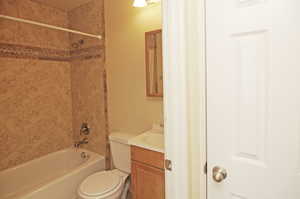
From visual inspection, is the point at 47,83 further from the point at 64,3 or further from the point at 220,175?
the point at 220,175

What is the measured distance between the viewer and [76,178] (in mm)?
1834

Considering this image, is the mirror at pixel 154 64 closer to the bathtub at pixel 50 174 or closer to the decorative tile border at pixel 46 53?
the decorative tile border at pixel 46 53

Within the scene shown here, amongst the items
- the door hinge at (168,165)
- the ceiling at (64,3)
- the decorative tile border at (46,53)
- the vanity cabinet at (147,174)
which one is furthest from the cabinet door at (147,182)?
the ceiling at (64,3)

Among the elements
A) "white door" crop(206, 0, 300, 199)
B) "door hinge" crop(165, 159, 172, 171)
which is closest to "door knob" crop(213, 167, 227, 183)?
"white door" crop(206, 0, 300, 199)

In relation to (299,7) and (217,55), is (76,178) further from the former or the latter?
(299,7)

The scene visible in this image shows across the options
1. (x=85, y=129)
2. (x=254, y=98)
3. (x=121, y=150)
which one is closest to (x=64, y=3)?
(x=85, y=129)

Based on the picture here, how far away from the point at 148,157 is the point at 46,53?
194 cm

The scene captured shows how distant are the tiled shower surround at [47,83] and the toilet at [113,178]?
285 mm

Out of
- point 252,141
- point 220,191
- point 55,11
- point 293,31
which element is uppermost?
point 55,11

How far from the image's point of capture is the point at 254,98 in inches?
30.9

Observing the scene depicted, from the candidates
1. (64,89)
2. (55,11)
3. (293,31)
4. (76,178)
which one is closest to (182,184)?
(293,31)

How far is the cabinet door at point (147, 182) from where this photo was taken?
1328 millimetres

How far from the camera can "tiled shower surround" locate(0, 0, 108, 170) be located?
1979 mm

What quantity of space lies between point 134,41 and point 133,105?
696 millimetres
